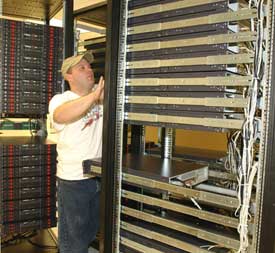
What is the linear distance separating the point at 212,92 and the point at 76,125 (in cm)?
101

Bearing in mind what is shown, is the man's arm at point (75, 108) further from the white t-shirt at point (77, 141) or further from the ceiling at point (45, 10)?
the ceiling at point (45, 10)

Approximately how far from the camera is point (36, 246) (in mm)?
2691

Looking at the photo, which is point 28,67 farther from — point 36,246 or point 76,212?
point 36,246

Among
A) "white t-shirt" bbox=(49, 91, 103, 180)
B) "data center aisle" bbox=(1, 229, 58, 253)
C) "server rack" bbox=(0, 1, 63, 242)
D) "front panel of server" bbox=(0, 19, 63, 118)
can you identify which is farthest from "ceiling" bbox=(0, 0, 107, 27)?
"data center aisle" bbox=(1, 229, 58, 253)

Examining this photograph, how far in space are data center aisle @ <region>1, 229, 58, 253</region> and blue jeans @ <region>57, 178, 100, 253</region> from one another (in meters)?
0.79

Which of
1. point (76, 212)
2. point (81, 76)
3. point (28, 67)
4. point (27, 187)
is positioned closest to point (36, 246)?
point (27, 187)

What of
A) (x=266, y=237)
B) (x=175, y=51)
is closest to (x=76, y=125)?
(x=175, y=51)

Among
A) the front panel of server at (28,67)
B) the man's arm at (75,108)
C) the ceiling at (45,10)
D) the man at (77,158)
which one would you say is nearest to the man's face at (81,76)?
the man at (77,158)

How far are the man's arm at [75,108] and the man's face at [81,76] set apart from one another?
7.8 inches

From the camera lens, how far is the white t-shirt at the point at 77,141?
74.8 inches

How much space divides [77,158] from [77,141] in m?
0.10

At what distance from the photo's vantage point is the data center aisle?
8.54 ft

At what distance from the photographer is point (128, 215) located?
142cm

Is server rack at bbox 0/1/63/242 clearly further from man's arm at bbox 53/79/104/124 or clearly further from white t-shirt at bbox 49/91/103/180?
man's arm at bbox 53/79/104/124
